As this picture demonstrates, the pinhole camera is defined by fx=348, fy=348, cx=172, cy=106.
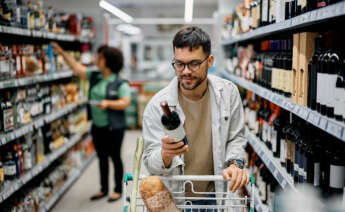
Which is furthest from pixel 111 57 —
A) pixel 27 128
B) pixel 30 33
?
pixel 27 128

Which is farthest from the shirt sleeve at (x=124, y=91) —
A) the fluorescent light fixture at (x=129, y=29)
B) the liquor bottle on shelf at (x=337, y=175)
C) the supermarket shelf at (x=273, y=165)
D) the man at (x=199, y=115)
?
the fluorescent light fixture at (x=129, y=29)

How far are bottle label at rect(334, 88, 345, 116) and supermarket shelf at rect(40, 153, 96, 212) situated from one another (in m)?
3.09

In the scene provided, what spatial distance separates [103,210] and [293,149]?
250 centimetres

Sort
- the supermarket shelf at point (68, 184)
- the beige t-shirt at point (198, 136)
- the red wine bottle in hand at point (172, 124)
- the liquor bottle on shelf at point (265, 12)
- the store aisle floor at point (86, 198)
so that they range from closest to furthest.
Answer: the red wine bottle in hand at point (172, 124) < the beige t-shirt at point (198, 136) < the liquor bottle on shelf at point (265, 12) < the supermarket shelf at point (68, 184) < the store aisle floor at point (86, 198)

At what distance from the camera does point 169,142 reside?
1436mm

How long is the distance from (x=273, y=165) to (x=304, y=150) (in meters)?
0.53

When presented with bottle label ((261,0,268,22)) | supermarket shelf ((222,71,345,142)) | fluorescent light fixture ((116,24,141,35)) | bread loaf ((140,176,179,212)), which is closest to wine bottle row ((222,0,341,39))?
bottle label ((261,0,268,22))

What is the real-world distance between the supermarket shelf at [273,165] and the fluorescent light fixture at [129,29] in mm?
8523

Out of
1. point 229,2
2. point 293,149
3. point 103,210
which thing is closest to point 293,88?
point 293,149

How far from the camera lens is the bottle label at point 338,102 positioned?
1.40m

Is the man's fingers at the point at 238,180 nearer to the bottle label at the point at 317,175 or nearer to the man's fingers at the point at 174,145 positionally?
the man's fingers at the point at 174,145

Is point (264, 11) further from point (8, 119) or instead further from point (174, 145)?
point (8, 119)

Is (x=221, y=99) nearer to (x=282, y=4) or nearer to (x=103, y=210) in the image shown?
(x=282, y=4)

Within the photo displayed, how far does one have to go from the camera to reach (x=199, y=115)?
6.36ft
